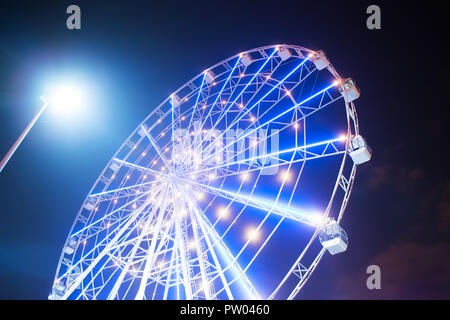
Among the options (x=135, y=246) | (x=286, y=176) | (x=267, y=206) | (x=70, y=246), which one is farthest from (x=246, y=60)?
(x=70, y=246)

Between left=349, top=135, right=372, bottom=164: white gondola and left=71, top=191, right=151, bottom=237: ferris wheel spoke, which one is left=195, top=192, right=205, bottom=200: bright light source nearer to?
left=71, top=191, right=151, bottom=237: ferris wheel spoke

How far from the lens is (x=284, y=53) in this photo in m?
13.3

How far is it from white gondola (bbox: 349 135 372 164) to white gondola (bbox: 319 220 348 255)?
104 inches

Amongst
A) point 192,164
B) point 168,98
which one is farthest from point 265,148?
point 168,98

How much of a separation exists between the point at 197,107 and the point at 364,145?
6.31 metres

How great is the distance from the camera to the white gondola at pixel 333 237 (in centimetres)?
909

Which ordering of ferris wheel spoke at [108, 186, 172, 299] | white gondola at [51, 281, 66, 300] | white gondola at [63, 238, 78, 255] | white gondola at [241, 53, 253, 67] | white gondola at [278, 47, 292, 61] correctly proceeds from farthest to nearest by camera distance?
white gondola at [63, 238, 78, 255], white gondola at [241, 53, 253, 67], white gondola at [278, 47, 292, 61], white gondola at [51, 281, 66, 300], ferris wheel spoke at [108, 186, 172, 299]

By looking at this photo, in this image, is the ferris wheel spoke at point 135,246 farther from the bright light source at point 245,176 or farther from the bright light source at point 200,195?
the bright light source at point 245,176

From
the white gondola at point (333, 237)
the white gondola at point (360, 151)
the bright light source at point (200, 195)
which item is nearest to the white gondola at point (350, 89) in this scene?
the white gondola at point (360, 151)

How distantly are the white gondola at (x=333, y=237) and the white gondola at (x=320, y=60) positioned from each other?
17.4 feet

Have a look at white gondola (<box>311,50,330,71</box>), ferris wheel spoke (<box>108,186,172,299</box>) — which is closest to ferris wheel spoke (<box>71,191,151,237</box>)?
ferris wheel spoke (<box>108,186,172,299</box>)

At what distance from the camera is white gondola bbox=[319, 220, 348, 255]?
909cm
